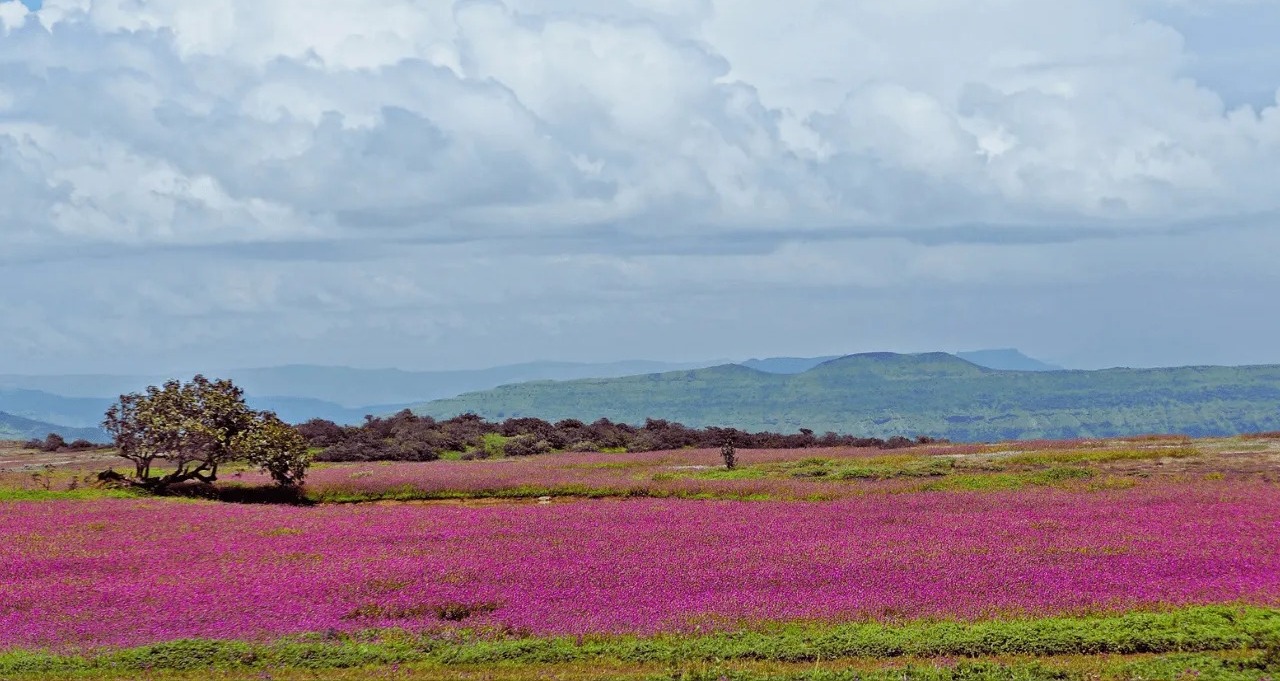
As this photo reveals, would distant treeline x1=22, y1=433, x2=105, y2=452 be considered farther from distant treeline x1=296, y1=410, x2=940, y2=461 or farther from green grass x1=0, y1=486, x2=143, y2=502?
green grass x1=0, y1=486, x2=143, y2=502

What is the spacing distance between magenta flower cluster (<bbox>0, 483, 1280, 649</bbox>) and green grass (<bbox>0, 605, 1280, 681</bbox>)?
91cm

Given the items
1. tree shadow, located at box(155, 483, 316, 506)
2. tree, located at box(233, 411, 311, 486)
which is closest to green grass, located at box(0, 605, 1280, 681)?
tree, located at box(233, 411, 311, 486)

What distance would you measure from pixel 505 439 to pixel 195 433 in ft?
113

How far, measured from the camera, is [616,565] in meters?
25.8

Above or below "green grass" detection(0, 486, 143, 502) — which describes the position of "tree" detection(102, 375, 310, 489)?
above

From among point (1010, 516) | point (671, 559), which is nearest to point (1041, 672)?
point (671, 559)

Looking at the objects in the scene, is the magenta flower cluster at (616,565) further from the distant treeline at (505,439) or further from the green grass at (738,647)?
the distant treeline at (505,439)

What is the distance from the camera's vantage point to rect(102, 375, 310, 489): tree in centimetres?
4397

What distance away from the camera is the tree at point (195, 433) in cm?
4397

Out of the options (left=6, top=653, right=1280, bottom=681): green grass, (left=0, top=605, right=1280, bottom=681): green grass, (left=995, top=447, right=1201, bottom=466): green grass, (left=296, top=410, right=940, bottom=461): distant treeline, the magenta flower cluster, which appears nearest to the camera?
(left=6, top=653, right=1280, bottom=681): green grass

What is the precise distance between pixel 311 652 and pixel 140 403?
95.9ft

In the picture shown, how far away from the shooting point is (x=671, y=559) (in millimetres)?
26703

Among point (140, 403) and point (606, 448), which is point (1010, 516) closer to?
point (140, 403)

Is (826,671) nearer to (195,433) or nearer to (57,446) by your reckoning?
(195,433)
